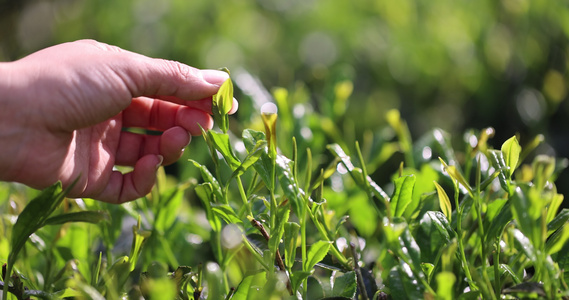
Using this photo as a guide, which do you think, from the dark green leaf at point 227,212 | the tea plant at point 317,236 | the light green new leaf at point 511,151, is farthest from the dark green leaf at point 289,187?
the light green new leaf at point 511,151

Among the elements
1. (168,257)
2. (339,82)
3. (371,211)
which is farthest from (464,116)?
(168,257)

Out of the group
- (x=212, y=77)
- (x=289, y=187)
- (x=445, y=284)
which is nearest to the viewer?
(x=445, y=284)

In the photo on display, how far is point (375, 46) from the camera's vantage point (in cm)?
294

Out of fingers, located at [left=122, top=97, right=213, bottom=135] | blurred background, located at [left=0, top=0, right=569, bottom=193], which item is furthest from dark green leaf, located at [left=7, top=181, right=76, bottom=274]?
blurred background, located at [left=0, top=0, right=569, bottom=193]

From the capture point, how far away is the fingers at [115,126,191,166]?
3.96 ft

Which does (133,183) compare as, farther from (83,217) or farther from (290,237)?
(290,237)

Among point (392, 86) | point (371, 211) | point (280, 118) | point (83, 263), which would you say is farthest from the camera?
point (392, 86)

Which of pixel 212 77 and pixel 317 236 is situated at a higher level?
pixel 212 77

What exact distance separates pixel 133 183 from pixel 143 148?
136mm

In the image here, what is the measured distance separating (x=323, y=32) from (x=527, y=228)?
2.72m

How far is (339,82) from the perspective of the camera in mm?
1589

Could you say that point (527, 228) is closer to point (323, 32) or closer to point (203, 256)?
point (203, 256)

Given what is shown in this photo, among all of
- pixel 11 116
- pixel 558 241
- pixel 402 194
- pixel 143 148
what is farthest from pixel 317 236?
pixel 11 116

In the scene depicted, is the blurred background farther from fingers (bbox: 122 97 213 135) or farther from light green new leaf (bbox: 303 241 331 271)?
light green new leaf (bbox: 303 241 331 271)
